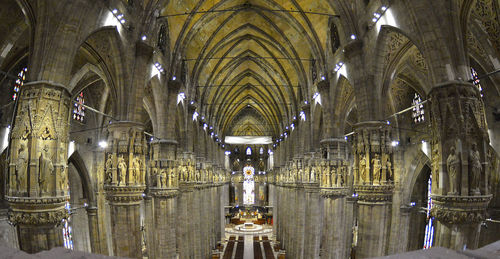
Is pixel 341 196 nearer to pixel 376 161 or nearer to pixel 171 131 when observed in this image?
pixel 376 161

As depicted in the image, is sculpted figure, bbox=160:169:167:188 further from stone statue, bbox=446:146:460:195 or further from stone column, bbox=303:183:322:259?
stone statue, bbox=446:146:460:195

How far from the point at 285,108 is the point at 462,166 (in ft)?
92.8

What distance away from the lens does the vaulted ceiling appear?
20.0m

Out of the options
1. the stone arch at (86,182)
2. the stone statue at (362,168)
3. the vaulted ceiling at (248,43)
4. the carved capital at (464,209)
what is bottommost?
the stone arch at (86,182)

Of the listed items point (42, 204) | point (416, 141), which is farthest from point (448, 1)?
point (416, 141)

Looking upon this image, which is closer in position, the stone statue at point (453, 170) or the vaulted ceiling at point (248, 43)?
the stone statue at point (453, 170)

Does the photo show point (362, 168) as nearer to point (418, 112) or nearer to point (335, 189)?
point (335, 189)

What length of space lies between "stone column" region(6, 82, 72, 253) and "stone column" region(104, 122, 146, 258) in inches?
169

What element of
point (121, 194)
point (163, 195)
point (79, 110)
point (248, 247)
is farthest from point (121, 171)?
point (248, 247)

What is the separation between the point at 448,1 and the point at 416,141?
48.7 feet

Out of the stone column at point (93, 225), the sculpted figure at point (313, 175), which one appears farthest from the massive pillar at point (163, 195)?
the sculpted figure at point (313, 175)

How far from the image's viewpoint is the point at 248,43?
31734mm

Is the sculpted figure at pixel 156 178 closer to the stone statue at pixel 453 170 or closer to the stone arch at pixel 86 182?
the stone arch at pixel 86 182

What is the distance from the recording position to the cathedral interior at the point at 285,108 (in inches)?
309
